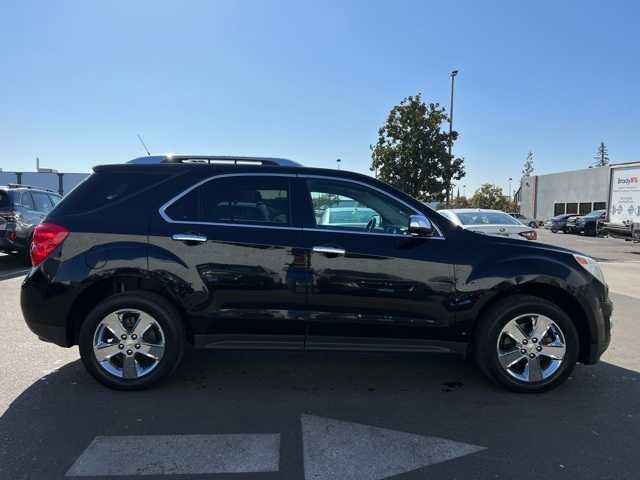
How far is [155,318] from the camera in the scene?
389cm

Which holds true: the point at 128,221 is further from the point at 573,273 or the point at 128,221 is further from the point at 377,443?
the point at 573,273

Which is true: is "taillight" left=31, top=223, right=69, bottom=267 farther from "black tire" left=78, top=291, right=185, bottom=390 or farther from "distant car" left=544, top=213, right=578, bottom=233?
"distant car" left=544, top=213, right=578, bottom=233

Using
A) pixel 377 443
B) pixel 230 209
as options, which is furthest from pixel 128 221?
pixel 377 443

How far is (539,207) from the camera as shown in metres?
54.4

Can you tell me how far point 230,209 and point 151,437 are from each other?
179cm

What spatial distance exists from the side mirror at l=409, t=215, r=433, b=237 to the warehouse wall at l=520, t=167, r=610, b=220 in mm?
40249

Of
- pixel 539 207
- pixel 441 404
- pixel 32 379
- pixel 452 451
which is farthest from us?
pixel 539 207

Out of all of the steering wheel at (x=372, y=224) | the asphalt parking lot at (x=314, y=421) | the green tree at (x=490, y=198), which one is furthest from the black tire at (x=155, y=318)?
the green tree at (x=490, y=198)

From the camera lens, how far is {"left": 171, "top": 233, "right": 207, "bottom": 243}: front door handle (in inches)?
153

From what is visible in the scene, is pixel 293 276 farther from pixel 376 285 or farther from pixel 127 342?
pixel 127 342

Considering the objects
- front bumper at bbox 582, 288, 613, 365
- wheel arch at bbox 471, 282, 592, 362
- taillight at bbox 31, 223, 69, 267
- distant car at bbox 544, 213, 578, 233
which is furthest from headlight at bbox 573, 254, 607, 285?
distant car at bbox 544, 213, 578, 233

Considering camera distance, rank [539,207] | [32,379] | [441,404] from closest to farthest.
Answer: [441,404]
[32,379]
[539,207]

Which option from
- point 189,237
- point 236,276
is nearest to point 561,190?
point 236,276

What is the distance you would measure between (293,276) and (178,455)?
151cm
